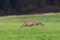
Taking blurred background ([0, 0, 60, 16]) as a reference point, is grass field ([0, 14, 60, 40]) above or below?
above

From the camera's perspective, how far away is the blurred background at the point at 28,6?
41.6 meters

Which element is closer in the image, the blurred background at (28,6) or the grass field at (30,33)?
the grass field at (30,33)

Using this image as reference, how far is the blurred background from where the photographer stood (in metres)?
41.6

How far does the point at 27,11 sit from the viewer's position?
137 feet

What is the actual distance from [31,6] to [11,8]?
3.16m

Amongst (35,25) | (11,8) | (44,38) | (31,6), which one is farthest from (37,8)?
(44,38)

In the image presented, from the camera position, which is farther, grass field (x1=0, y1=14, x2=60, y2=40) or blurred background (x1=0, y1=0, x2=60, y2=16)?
blurred background (x1=0, y1=0, x2=60, y2=16)

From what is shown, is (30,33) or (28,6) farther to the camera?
(28,6)

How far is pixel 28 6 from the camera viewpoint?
43.2 m

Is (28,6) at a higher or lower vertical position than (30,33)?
lower

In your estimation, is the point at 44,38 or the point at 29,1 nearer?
the point at 44,38

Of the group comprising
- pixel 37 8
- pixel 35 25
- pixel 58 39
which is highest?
pixel 58 39

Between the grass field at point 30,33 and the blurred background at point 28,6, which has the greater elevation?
the grass field at point 30,33

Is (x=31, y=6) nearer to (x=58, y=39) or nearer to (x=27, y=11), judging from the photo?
(x=27, y=11)
